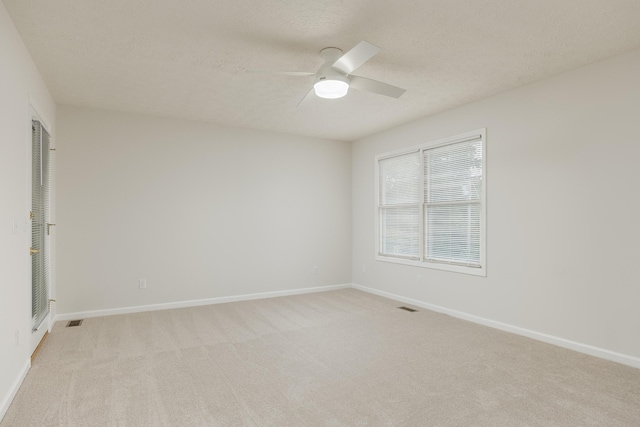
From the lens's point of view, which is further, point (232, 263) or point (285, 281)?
point (285, 281)

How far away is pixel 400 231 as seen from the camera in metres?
5.41

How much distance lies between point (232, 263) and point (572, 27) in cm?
457

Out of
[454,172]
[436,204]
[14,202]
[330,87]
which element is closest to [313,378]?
[330,87]

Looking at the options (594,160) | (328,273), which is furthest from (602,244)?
(328,273)

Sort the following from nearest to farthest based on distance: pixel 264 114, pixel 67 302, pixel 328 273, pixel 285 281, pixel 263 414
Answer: pixel 263 414, pixel 67 302, pixel 264 114, pixel 285 281, pixel 328 273

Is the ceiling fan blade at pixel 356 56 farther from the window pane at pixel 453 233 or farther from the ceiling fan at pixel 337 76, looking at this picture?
the window pane at pixel 453 233

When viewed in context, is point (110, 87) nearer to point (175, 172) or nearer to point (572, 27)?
point (175, 172)

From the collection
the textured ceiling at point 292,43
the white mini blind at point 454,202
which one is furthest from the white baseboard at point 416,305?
the textured ceiling at point 292,43

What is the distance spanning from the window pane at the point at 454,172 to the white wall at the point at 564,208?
0.20m

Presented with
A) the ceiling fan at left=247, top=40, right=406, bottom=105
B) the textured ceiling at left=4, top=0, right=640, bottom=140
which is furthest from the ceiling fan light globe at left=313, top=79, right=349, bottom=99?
the textured ceiling at left=4, top=0, right=640, bottom=140

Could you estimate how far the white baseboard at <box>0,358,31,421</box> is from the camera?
7.30 feet

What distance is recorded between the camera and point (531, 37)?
2744mm

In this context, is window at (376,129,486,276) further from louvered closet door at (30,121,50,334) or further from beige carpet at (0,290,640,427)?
louvered closet door at (30,121,50,334)

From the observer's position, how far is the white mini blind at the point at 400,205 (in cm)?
512
